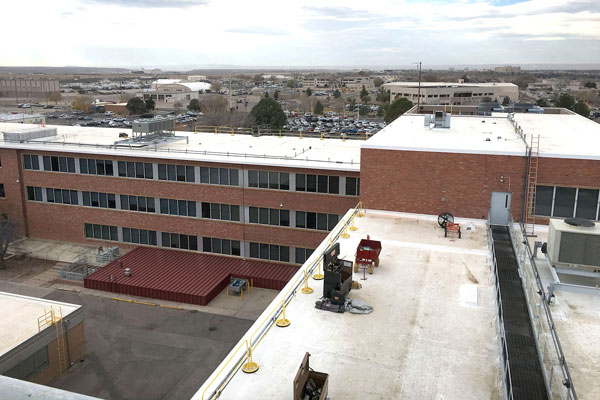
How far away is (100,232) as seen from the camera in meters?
40.9

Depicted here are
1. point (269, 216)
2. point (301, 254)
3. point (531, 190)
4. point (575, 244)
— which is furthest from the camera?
point (269, 216)

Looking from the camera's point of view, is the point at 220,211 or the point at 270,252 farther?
the point at 220,211

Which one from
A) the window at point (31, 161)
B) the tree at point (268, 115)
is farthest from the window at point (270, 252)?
the tree at point (268, 115)

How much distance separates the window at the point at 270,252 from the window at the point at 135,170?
387 inches

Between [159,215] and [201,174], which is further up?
[201,174]

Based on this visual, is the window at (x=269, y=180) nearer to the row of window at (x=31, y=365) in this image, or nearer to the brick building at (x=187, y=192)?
the brick building at (x=187, y=192)

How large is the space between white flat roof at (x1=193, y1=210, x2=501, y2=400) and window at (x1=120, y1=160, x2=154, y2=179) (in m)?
22.0

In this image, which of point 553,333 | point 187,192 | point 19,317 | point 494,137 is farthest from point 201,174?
point 553,333

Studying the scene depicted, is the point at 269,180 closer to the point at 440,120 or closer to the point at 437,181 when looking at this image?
the point at 440,120

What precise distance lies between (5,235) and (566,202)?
128ft

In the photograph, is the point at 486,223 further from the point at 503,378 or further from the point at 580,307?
the point at 503,378

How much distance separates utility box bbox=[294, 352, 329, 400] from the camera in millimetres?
11492

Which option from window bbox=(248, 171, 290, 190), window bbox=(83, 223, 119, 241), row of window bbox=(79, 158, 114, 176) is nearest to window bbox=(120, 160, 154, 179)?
row of window bbox=(79, 158, 114, 176)

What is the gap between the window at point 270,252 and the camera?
36656 millimetres
